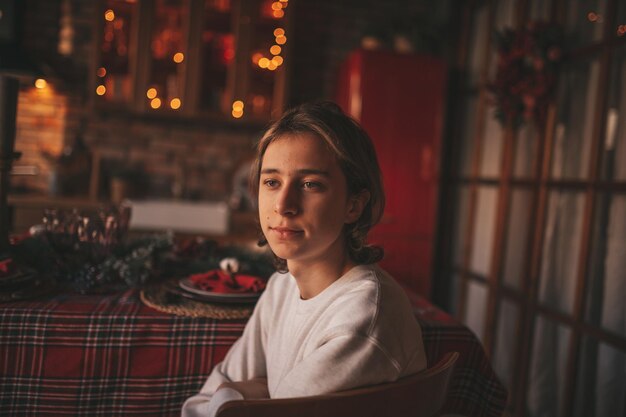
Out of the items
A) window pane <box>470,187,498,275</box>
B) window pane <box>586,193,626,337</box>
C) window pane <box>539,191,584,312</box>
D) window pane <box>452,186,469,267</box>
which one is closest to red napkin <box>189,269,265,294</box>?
window pane <box>586,193,626,337</box>

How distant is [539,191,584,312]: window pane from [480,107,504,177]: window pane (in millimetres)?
626

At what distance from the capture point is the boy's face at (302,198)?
925 millimetres

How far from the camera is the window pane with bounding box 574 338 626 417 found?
1.95 m

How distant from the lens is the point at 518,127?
8.59ft

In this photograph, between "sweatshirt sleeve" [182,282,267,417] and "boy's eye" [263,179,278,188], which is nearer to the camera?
"boy's eye" [263,179,278,188]

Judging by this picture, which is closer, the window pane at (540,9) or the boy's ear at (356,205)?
the boy's ear at (356,205)

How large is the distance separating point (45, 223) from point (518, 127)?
2233 mm

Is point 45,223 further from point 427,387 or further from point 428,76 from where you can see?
point 428,76

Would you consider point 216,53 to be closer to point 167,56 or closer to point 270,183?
point 167,56

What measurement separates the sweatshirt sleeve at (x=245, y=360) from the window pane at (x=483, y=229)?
2.25m

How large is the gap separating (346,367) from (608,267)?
→ 67.1 inches

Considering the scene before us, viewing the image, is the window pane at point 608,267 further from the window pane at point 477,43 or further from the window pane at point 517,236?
the window pane at point 477,43

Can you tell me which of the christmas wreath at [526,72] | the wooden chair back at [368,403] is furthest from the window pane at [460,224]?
the wooden chair back at [368,403]

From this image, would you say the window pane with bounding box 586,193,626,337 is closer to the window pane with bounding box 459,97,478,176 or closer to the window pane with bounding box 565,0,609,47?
the window pane with bounding box 565,0,609,47
